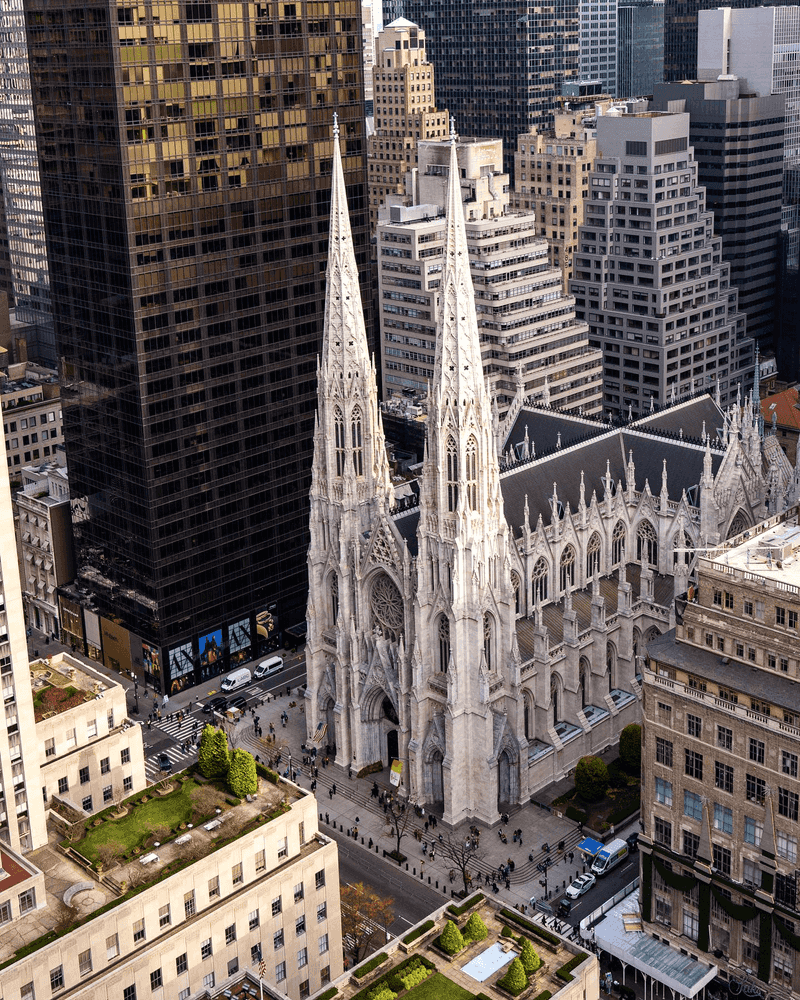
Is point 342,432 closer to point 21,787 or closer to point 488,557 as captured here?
point 488,557

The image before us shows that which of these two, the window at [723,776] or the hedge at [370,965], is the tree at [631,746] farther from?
the hedge at [370,965]

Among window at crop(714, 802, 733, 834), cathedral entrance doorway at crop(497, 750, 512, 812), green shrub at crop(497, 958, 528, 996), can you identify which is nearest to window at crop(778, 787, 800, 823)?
window at crop(714, 802, 733, 834)

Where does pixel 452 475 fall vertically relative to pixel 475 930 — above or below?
above

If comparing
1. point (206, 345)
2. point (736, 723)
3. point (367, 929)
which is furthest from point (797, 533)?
point (206, 345)

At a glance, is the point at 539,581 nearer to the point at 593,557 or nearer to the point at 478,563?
the point at 593,557

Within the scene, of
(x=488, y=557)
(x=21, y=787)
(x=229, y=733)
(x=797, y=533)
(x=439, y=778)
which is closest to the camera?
(x=21, y=787)

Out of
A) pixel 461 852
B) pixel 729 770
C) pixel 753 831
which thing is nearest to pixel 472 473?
pixel 729 770
